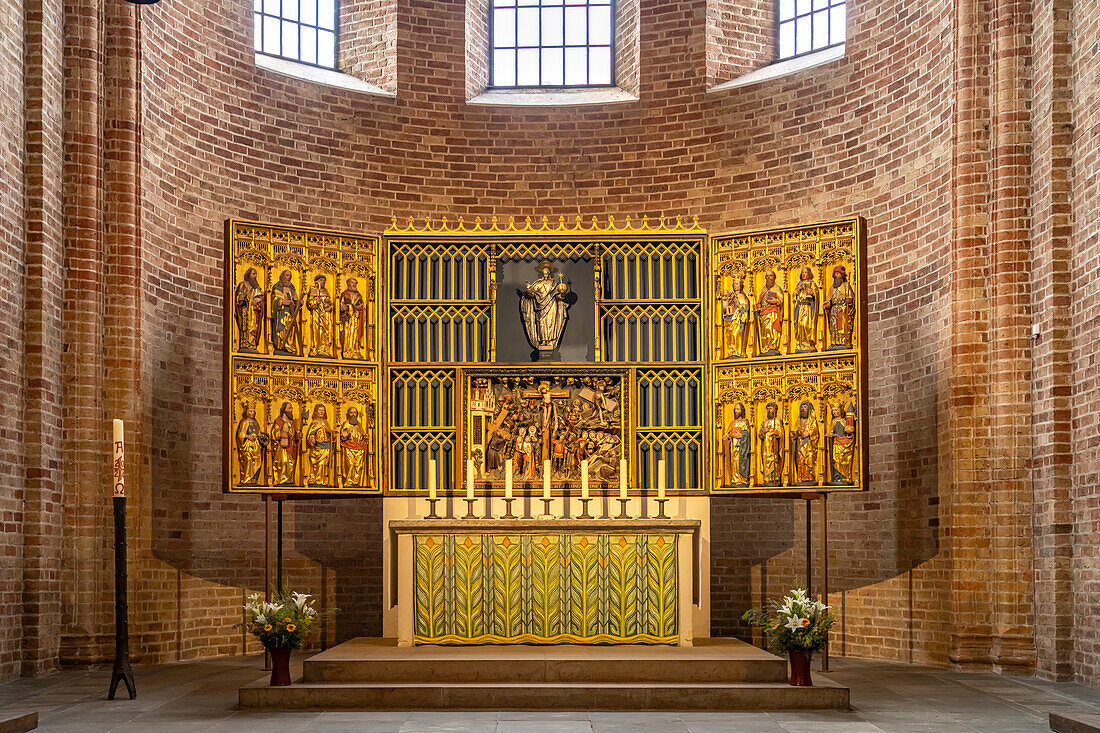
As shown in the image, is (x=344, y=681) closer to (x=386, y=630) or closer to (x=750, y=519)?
(x=386, y=630)

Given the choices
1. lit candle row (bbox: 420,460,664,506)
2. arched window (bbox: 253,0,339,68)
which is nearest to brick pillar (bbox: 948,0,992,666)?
lit candle row (bbox: 420,460,664,506)

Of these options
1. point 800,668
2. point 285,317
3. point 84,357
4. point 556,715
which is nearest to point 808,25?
point 285,317

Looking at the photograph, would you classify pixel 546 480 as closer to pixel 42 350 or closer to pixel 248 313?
pixel 248 313

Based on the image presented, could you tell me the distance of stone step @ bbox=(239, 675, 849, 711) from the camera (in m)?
12.3

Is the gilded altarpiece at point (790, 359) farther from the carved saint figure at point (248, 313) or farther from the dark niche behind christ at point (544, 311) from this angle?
the carved saint figure at point (248, 313)

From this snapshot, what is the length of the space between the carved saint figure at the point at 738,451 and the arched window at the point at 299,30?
9.60 meters

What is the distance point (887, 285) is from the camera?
17750mm

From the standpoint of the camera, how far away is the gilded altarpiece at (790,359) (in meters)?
14.7

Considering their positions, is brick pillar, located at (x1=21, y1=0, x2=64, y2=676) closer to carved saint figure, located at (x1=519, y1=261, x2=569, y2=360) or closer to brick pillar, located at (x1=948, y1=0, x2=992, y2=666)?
carved saint figure, located at (x1=519, y1=261, x2=569, y2=360)

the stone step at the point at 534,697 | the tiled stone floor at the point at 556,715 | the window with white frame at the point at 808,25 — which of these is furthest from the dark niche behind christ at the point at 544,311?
the window with white frame at the point at 808,25

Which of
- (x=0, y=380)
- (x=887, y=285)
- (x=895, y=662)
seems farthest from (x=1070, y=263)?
(x=0, y=380)

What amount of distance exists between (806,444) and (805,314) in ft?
4.97

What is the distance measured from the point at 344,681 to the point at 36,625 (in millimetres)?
4226

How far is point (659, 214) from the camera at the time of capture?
19922 mm
